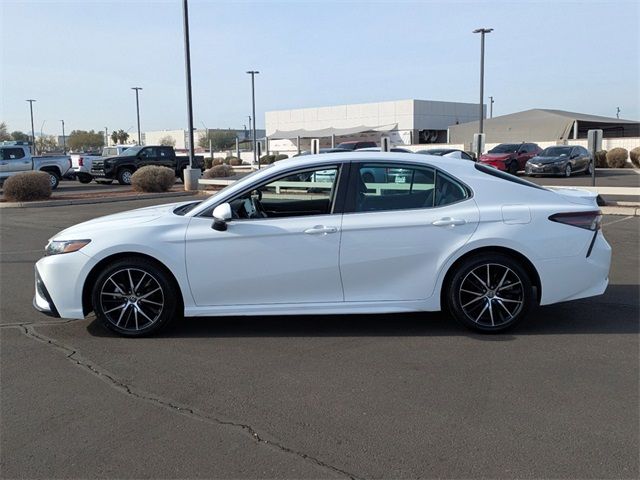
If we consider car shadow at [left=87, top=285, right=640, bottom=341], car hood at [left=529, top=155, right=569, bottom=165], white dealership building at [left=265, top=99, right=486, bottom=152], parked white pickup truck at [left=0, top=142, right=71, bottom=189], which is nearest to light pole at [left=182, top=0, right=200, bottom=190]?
parked white pickup truck at [left=0, top=142, right=71, bottom=189]

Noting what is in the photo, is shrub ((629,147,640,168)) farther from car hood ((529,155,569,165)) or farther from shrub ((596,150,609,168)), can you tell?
car hood ((529,155,569,165))

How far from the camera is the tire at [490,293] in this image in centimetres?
512

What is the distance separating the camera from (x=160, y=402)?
397 centimetres

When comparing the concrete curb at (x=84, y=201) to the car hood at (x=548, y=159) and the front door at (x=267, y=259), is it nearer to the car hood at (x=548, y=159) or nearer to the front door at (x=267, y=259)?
the front door at (x=267, y=259)

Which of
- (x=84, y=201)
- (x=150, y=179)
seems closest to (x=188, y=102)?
(x=150, y=179)

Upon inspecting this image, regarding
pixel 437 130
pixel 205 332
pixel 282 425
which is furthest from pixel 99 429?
pixel 437 130

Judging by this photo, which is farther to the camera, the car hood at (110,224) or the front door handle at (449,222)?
the car hood at (110,224)

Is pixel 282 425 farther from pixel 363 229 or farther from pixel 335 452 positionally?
pixel 363 229

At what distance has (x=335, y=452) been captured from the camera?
10.8 feet

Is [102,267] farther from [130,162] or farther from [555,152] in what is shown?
[555,152]

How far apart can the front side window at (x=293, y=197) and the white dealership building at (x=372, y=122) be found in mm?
59172

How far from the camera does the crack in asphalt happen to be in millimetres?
3268

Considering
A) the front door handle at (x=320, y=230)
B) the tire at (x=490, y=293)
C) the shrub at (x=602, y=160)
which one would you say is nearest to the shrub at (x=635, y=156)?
the shrub at (x=602, y=160)

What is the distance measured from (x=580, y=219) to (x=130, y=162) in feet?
80.9
